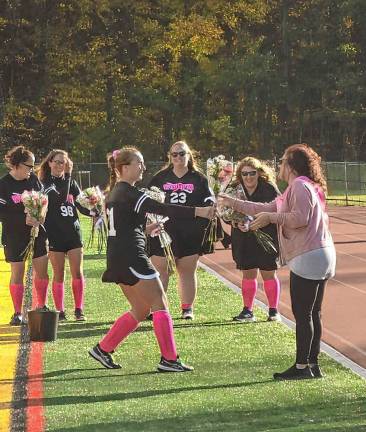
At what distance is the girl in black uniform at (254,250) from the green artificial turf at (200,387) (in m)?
0.25

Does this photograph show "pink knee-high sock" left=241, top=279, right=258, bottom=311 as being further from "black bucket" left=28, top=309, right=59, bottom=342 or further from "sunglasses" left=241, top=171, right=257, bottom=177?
"black bucket" left=28, top=309, right=59, bottom=342

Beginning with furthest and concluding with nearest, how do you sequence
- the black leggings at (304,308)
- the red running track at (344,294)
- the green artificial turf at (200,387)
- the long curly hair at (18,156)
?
the long curly hair at (18,156)
the red running track at (344,294)
the black leggings at (304,308)
the green artificial turf at (200,387)

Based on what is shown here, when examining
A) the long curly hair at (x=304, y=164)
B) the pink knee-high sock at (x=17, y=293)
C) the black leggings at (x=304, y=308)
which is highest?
the long curly hair at (x=304, y=164)

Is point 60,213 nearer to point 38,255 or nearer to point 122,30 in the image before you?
point 38,255

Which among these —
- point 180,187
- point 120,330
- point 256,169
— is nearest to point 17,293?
point 180,187

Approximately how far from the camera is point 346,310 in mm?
12656

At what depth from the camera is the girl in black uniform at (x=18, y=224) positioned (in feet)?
38.2

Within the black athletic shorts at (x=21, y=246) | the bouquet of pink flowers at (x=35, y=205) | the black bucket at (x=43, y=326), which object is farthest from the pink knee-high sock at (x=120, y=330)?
the black athletic shorts at (x=21, y=246)

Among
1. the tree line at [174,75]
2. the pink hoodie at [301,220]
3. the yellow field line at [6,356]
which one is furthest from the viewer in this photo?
the tree line at [174,75]

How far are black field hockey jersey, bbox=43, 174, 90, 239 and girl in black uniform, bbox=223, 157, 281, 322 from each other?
5.91ft

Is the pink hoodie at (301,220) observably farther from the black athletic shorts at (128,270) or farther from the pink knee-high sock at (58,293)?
the pink knee-high sock at (58,293)

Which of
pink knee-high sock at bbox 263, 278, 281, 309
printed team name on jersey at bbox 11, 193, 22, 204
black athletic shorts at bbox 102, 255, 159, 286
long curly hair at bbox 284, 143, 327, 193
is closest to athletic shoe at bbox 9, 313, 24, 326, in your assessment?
printed team name on jersey at bbox 11, 193, 22, 204

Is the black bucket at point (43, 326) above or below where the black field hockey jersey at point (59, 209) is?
below

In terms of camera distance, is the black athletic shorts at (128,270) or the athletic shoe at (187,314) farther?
the athletic shoe at (187,314)
